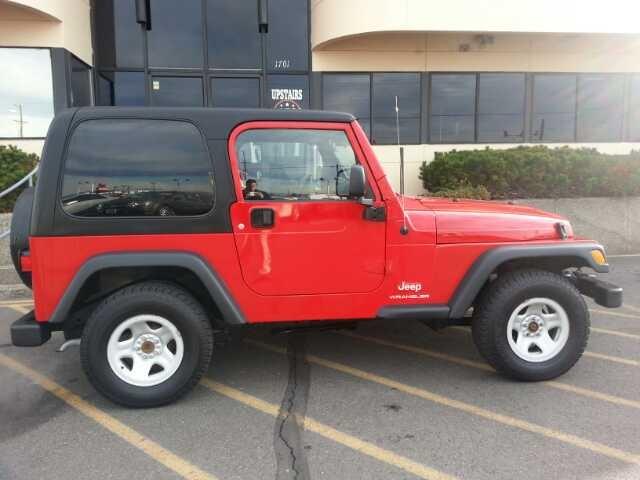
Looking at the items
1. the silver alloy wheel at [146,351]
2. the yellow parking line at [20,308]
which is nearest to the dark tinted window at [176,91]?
the yellow parking line at [20,308]

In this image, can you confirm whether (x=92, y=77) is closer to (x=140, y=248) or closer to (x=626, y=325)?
(x=140, y=248)

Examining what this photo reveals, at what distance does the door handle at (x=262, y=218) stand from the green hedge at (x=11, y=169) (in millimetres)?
5899

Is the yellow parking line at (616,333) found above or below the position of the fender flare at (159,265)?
below

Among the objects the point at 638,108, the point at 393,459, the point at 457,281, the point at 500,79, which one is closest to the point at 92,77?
the point at 500,79

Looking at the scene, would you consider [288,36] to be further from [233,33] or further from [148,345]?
[148,345]

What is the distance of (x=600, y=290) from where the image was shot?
409 centimetres

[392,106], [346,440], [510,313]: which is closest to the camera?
[346,440]

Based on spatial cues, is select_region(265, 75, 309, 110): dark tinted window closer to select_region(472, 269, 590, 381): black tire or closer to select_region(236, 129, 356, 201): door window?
select_region(236, 129, 356, 201): door window

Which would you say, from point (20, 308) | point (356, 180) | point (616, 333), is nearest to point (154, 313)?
point (356, 180)

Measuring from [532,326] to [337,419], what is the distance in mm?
1636

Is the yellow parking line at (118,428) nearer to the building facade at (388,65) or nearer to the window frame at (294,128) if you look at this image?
the window frame at (294,128)

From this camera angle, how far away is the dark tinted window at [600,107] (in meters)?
12.4

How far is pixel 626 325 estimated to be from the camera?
5375 mm

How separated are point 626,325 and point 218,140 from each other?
4.49m
